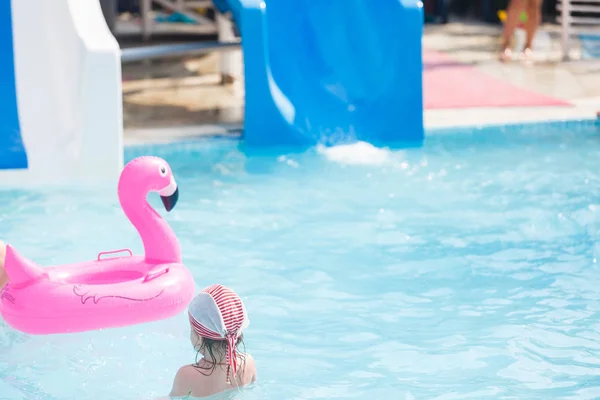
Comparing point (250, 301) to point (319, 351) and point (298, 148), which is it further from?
point (298, 148)

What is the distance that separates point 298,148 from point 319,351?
3555 millimetres

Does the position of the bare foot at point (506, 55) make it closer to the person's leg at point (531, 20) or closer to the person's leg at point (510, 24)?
the person's leg at point (510, 24)

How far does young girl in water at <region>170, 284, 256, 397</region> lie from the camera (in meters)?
3.23

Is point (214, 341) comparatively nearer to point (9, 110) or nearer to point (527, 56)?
point (9, 110)

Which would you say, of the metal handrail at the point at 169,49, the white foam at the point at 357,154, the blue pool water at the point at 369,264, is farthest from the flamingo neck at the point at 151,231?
the metal handrail at the point at 169,49

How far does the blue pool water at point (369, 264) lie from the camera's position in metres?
4.11

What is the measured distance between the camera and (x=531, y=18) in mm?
11281

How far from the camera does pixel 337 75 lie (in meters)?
8.21

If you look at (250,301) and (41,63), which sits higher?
(41,63)

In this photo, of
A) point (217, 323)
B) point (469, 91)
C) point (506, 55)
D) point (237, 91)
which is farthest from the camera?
point (506, 55)

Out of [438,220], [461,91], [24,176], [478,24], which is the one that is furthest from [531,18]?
[24,176]

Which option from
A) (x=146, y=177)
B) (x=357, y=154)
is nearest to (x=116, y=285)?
(x=146, y=177)

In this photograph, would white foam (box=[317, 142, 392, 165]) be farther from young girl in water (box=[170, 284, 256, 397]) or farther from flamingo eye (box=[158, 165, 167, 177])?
young girl in water (box=[170, 284, 256, 397])

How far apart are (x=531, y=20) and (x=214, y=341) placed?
8904mm
